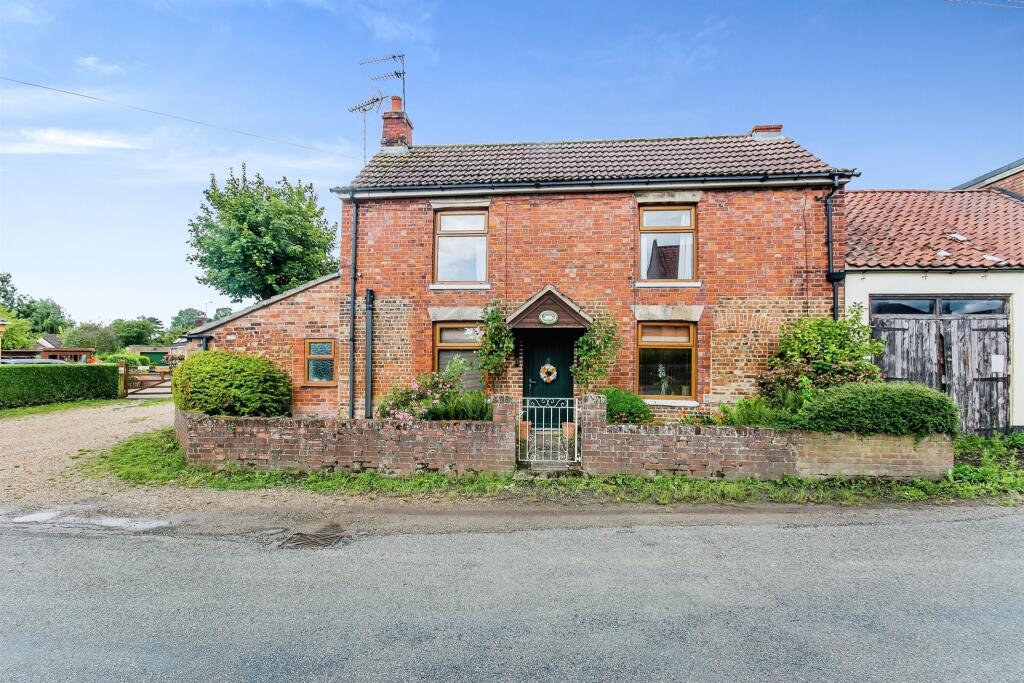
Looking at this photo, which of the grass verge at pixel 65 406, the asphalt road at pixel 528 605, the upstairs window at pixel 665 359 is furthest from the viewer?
the grass verge at pixel 65 406

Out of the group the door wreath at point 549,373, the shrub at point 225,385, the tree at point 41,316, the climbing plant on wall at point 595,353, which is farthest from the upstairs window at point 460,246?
the tree at point 41,316

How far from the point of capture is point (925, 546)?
5.51 metres

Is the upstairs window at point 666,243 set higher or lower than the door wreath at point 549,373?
higher

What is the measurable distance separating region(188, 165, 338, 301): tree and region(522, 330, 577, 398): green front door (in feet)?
35.2

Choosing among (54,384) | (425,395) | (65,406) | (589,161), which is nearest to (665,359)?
(589,161)

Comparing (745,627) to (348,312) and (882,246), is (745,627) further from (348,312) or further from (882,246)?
(882,246)

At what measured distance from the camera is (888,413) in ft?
25.1

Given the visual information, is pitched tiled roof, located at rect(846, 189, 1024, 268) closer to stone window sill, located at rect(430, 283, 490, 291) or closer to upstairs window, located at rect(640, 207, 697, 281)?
upstairs window, located at rect(640, 207, 697, 281)

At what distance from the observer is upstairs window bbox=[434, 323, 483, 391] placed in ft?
38.5

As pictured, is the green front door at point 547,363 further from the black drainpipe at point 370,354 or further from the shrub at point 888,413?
the shrub at point 888,413

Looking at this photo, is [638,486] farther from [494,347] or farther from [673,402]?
[494,347]

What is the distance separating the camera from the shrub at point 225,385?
10008 millimetres

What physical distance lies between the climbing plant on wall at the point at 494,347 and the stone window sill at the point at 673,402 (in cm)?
343

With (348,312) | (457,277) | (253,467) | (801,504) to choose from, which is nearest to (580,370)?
(457,277)
